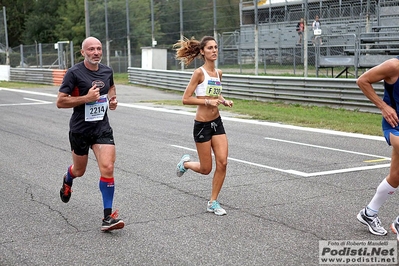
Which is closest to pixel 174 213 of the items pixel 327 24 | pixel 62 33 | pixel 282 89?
pixel 282 89

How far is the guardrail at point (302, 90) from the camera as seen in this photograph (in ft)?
60.0

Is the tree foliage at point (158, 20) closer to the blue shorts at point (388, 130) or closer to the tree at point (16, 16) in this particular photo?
the blue shorts at point (388, 130)

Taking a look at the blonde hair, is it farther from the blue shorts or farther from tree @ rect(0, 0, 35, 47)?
tree @ rect(0, 0, 35, 47)

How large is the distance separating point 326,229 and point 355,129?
8953 mm

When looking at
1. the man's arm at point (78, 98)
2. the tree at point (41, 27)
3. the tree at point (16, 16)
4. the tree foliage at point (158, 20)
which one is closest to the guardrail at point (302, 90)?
the tree foliage at point (158, 20)

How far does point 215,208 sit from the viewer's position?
7250mm

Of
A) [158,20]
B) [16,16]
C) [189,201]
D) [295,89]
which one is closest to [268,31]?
[158,20]

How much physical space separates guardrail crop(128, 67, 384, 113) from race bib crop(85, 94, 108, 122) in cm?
1185

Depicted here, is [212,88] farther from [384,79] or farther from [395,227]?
[395,227]

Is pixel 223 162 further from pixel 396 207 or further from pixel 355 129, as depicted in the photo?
pixel 355 129

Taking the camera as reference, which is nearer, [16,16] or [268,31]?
[268,31]

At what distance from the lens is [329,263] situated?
5363 millimetres

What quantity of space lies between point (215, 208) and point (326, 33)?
20789mm

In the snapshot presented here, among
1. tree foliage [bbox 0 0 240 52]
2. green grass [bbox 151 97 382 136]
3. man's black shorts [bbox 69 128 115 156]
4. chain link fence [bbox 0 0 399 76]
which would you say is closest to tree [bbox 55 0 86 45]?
tree foliage [bbox 0 0 240 52]
